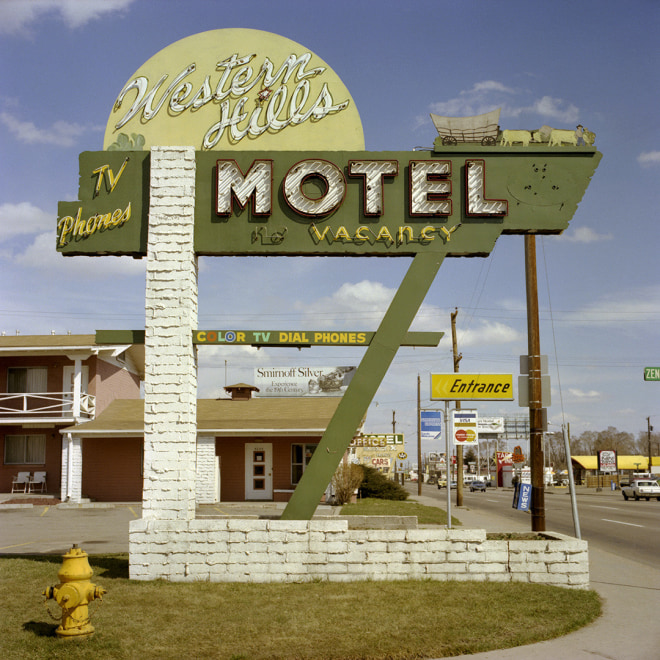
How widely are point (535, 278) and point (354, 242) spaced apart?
8597mm

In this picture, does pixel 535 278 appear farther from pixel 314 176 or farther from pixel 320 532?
pixel 320 532

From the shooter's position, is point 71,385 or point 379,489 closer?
point 71,385

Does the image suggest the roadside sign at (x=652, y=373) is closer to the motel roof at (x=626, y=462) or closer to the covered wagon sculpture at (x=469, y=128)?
the covered wagon sculpture at (x=469, y=128)

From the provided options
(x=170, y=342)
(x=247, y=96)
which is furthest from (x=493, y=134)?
(x=170, y=342)

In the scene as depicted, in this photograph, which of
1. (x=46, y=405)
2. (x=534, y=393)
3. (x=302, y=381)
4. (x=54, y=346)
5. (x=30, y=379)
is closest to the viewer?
(x=534, y=393)

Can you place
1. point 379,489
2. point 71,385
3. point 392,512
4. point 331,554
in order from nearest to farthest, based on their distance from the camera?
1. point 331,554
2. point 392,512
3. point 71,385
4. point 379,489

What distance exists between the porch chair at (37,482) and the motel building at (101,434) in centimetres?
6

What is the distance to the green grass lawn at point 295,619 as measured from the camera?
7.67 m

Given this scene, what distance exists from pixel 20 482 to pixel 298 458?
12.2 metres

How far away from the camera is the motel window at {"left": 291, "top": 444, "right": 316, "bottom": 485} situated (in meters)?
31.6

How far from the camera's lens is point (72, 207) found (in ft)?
41.5

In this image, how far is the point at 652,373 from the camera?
84.2 ft

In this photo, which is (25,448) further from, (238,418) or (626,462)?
(626,462)

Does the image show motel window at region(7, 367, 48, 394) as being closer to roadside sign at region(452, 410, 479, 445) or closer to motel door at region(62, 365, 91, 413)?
motel door at region(62, 365, 91, 413)
